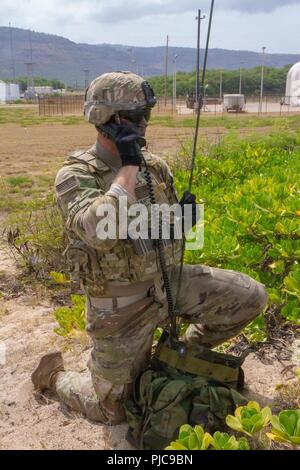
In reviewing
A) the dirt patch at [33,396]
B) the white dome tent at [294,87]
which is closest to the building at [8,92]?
the white dome tent at [294,87]

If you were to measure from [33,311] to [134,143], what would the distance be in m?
2.17

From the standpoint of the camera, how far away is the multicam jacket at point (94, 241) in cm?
248

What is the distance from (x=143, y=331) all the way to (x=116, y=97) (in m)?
1.11

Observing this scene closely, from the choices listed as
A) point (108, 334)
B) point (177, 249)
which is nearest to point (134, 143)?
point (177, 249)

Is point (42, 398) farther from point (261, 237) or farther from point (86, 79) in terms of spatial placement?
point (86, 79)

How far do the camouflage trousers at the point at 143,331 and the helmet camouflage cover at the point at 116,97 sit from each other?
857mm

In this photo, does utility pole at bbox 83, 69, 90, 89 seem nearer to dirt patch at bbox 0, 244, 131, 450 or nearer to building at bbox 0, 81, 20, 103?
dirt patch at bbox 0, 244, 131, 450

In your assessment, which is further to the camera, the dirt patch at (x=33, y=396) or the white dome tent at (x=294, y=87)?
the white dome tent at (x=294, y=87)

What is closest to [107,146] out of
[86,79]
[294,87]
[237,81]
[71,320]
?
[71,320]

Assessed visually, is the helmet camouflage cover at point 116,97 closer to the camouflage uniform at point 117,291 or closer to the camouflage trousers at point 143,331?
the camouflage uniform at point 117,291

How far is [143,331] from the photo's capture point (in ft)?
9.11

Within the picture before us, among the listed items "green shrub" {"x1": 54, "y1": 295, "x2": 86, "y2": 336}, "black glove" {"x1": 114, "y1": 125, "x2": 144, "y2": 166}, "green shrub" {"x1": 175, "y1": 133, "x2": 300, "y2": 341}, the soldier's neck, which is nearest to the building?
"green shrub" {"x1": 175, "y1": 133, "x2": 300, "y2": 341}
